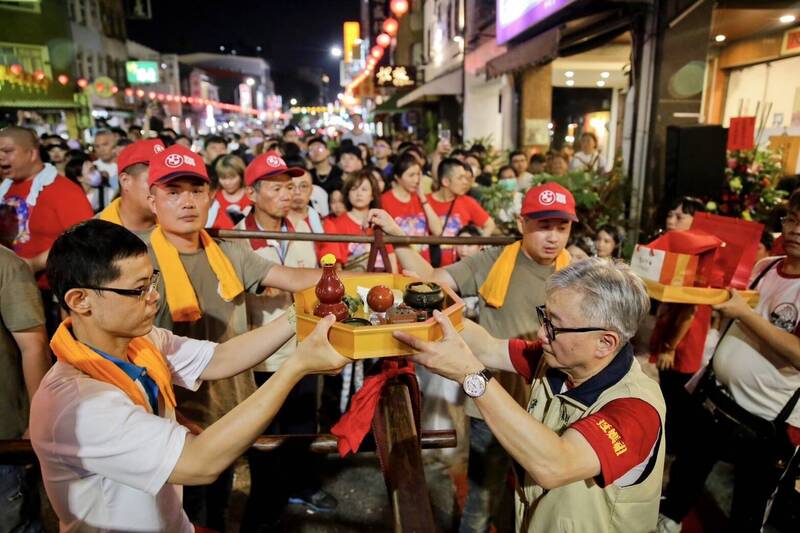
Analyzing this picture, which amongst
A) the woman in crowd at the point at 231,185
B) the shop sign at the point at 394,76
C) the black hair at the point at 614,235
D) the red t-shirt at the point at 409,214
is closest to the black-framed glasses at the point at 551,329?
the red t-shirt at the point at 409,214

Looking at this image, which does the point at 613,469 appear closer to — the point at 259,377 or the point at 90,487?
the point at 90,487

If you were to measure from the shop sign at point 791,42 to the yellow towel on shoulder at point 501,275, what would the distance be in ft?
24.7

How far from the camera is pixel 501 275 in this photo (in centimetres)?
332

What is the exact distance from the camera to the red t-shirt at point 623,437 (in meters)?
1.75

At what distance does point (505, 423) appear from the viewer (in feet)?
5.73

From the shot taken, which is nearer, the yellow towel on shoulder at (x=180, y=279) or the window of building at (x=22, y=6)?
the yellow towel on shoulder at (x=180, y=279)

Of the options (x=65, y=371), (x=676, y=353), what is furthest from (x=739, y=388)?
(x=65, y=371)

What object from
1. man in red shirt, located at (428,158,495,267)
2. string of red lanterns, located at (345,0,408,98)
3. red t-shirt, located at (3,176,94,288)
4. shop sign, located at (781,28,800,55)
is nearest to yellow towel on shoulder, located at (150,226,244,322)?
red t-shirt, located at (3,176,94,288)

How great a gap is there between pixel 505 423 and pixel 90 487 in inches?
54.9

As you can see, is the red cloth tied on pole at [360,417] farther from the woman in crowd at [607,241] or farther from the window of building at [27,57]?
the window of building at [27,57]

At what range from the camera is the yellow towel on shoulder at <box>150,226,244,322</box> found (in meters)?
2.81

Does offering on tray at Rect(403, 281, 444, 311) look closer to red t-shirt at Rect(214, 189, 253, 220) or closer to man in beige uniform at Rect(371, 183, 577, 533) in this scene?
man in beige uniform at Rect(371, 183, 577, 533)

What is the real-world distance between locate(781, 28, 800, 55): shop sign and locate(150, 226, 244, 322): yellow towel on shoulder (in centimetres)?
933

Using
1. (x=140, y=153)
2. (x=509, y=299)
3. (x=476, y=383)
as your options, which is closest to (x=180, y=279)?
(x=140, y=153)
